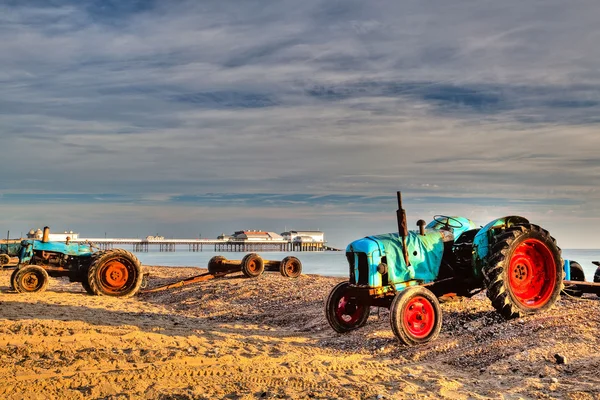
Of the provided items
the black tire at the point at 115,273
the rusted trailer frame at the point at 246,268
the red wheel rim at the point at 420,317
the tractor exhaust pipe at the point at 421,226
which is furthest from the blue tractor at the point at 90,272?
the red wheel rim at the point at 420,317

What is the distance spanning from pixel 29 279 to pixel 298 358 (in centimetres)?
1314

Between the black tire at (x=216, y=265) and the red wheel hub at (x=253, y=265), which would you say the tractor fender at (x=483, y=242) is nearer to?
the red wheel hub at (x=253, y=265)

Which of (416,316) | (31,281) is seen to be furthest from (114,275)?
(416,316)

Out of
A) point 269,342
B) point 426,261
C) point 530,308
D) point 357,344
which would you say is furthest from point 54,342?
point 530,308

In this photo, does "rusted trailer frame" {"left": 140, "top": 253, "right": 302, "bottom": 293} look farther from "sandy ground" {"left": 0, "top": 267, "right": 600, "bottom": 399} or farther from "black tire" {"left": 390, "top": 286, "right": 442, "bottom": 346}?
"black tire" {"left": 390, "top": 286, "right": 442, "bottom": 346}

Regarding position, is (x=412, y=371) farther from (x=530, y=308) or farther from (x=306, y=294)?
(x=306, y=294)

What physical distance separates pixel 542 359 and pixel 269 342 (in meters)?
4.44

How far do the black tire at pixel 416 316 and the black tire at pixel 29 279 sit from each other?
13.5 m

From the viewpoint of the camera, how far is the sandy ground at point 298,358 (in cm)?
632

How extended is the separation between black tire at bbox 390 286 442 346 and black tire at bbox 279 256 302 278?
13500mm

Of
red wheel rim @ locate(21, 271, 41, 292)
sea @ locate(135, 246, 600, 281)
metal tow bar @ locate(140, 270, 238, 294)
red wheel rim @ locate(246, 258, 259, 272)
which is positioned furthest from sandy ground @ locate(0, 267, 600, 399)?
sea @ locate(135, 246, 600, 281)

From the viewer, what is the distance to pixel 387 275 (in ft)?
30.6

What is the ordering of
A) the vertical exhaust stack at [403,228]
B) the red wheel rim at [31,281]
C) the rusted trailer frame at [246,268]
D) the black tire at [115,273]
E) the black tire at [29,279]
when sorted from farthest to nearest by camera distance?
the rusted trailer frame at [246,268] < the red wheel rim at [31,281] < the black tire at [29,279] < the black tire at [115,273] < the vertical exhaust stack at [403,228]

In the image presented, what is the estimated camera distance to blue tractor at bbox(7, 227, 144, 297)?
57.2 feet
